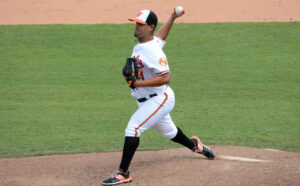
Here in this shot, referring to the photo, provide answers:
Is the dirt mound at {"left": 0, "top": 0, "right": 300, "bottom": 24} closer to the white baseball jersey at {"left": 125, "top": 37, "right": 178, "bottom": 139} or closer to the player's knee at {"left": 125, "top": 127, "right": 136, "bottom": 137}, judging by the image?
the white baseball jersey at {"left": 125, "top": 37, "right": 178, "bottom": 139}

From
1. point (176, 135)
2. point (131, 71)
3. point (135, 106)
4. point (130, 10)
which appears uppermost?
point (131, 71)

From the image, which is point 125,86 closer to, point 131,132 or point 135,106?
point 135,106

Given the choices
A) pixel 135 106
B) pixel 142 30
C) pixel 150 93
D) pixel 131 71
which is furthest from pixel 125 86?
pixel 131 71

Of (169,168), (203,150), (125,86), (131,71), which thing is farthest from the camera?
(125,86)

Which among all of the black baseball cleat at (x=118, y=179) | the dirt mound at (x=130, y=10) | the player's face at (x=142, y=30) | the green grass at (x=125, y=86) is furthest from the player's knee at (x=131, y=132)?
the dirt mound at (x=130, y=10)

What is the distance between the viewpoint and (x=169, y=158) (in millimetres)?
5652

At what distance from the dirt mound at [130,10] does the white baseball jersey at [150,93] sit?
447 inches

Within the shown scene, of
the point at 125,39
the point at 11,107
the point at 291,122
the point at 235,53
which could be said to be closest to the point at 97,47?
the point at 125,39

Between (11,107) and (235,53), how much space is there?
653 cm

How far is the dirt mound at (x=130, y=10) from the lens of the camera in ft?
53.2

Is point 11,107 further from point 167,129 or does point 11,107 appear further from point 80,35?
point 80,35

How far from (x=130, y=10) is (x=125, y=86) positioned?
746 cm

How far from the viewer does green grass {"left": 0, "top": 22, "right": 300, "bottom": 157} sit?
23.2 ft

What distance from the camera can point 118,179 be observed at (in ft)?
16.0
